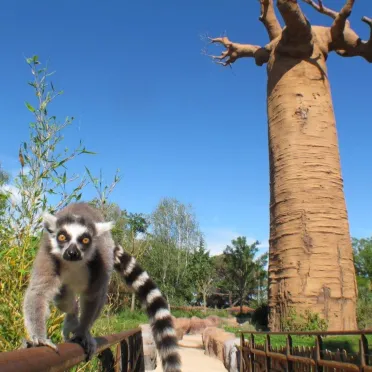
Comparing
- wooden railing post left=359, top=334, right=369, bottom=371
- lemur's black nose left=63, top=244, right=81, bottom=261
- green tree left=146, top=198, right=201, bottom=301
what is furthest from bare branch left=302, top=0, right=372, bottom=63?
green tree left=146, top=198, right=201, bottom=301

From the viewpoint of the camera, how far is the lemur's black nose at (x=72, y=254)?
253 cm

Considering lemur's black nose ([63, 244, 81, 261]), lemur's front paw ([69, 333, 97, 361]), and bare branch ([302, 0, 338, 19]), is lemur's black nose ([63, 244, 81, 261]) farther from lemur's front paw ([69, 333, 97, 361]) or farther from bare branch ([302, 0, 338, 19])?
bare branch ([302, 0, 338, 19])

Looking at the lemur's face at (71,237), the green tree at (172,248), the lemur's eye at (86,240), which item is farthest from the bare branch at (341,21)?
the green tree at (172,248)

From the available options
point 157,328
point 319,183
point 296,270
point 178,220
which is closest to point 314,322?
point 296,270

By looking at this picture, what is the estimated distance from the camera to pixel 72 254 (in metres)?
2.53

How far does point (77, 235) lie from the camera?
8.93 ft

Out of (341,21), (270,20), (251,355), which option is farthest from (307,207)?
(270,20)

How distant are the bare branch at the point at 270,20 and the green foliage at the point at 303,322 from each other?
7915 mm

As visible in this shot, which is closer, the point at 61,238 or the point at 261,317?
the point at 61,238

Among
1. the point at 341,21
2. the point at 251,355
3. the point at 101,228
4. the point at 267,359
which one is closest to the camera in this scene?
the point at 101,228

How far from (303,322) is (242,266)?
2891cm

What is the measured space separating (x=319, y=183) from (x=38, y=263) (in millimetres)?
9209

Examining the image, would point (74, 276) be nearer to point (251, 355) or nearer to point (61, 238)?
point (61, 238)

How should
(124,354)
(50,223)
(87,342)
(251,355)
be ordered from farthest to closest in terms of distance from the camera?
(251,355), (124,354), (50,223), (87,342)
